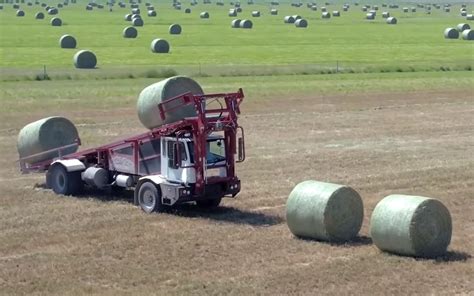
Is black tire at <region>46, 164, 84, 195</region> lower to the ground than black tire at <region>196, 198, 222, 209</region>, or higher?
higher

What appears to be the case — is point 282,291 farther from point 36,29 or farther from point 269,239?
point 36,29

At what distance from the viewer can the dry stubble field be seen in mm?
18656

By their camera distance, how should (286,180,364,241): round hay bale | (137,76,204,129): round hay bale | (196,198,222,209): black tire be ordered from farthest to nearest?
(137,76,204,129): round hay bale, (196,198,222,209): black tire, (286,180,364,241): round hay bale

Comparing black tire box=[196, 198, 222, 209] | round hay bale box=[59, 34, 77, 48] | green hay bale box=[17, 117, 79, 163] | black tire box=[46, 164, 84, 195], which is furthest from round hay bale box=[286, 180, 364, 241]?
round hay bale box=[59, 34, 77, 48]

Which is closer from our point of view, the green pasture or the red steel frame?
the red steel frame

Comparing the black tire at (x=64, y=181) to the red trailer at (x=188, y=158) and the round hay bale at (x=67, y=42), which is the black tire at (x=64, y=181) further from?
the round hay bale at (x=67, y=42)

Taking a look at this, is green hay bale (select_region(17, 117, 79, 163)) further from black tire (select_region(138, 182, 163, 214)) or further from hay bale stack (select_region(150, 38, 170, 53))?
hay bale stack (select_region(150, 38, 170, 53))

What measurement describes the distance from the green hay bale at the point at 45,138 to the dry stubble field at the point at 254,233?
2.52 feet

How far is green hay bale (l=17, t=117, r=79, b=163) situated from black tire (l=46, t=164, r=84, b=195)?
5.75 ft

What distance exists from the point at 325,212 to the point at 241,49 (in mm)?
55845

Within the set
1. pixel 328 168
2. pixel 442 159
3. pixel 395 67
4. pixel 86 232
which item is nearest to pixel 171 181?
pixel 86 232

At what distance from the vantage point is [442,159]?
32.5 metres

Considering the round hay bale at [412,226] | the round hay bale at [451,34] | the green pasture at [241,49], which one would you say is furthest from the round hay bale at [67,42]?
the round hay bale at [412,226]

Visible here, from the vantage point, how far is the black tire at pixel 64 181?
1050 inches
